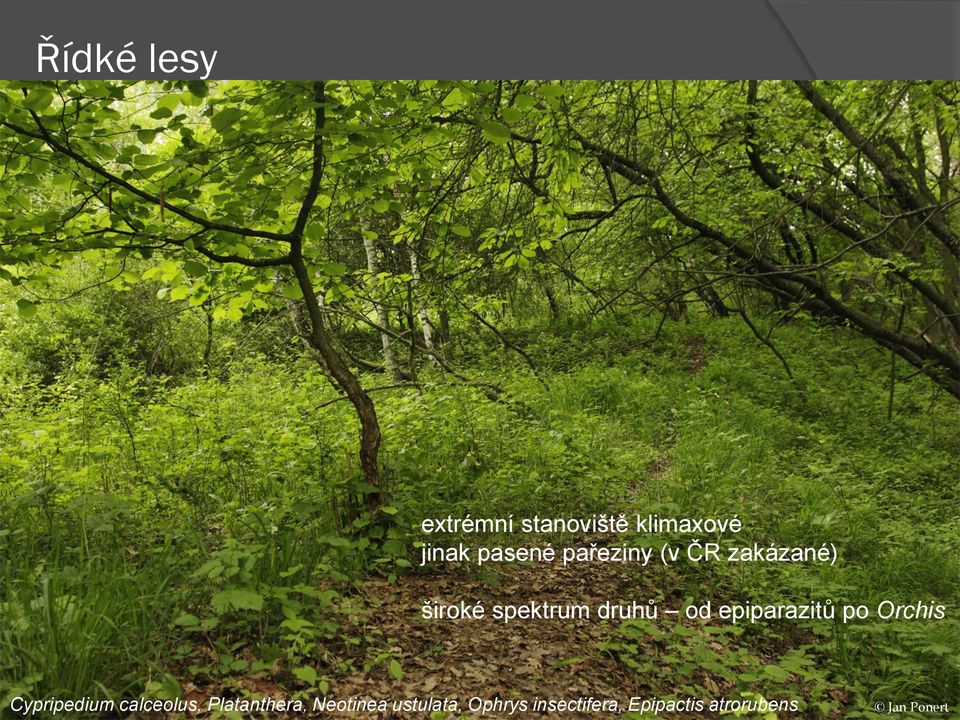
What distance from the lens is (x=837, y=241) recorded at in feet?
39.2

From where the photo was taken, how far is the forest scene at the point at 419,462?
8.46ft

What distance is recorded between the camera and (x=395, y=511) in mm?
3533

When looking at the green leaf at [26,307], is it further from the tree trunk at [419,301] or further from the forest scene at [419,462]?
the tree trunk at [419,301]

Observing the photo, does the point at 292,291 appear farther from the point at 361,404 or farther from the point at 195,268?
the point at 361,404

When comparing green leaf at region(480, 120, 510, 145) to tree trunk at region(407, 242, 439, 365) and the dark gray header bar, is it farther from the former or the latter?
tree trunk at region(407, 242, 439, 365)

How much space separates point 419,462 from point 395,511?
101cm

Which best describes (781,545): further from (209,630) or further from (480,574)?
(209,630)

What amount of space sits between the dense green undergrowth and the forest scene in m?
0.03

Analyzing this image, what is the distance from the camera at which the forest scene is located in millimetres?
2578

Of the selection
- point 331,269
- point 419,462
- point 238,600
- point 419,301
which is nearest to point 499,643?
point 238,600

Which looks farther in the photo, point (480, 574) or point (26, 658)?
point (480, 574)

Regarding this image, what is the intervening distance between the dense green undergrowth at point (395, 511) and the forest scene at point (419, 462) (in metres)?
0.03

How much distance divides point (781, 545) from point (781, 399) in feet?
16.3

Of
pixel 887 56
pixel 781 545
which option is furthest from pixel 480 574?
pixel 887 56
